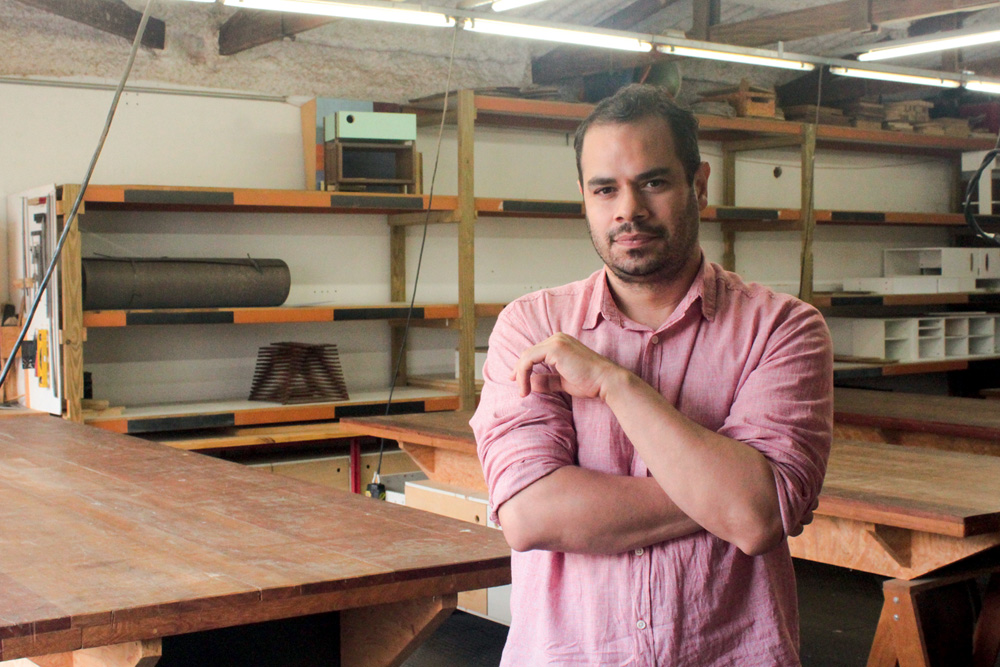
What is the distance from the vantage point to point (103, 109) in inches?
186

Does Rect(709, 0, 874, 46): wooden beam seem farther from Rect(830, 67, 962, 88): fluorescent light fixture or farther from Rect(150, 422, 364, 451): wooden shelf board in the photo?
Rect(150, 422, 364, 451): wooden shelf board

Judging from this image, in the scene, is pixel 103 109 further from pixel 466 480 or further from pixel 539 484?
pixel 539 484

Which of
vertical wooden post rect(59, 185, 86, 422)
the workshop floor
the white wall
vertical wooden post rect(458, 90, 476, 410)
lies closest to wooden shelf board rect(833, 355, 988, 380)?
the white wall

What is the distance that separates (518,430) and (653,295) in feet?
0.80

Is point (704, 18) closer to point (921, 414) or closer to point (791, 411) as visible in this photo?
point (921, 414)

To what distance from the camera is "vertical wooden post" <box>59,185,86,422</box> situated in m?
4.06

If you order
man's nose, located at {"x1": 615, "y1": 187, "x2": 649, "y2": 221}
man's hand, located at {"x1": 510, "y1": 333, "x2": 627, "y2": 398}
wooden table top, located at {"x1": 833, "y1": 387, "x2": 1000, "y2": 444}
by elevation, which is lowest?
wooden table top, located at {"x1": 833, "y1": 387, "x2": 1000, "y2": 444}

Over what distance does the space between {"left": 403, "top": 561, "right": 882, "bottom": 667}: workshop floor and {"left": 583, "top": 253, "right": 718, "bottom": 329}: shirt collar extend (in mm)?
2439

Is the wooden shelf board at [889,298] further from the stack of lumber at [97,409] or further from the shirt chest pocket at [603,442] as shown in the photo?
the shirt chest pocket at [603,442]

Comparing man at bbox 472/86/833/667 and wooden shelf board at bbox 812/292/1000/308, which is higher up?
man at bbox 472/86/833/667

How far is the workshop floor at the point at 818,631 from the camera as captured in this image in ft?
11.9

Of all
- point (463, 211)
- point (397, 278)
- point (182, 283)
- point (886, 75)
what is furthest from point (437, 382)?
point (886, 75)

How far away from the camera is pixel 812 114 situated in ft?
20.7

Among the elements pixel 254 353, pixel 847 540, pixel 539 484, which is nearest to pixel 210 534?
pixel 539 484
